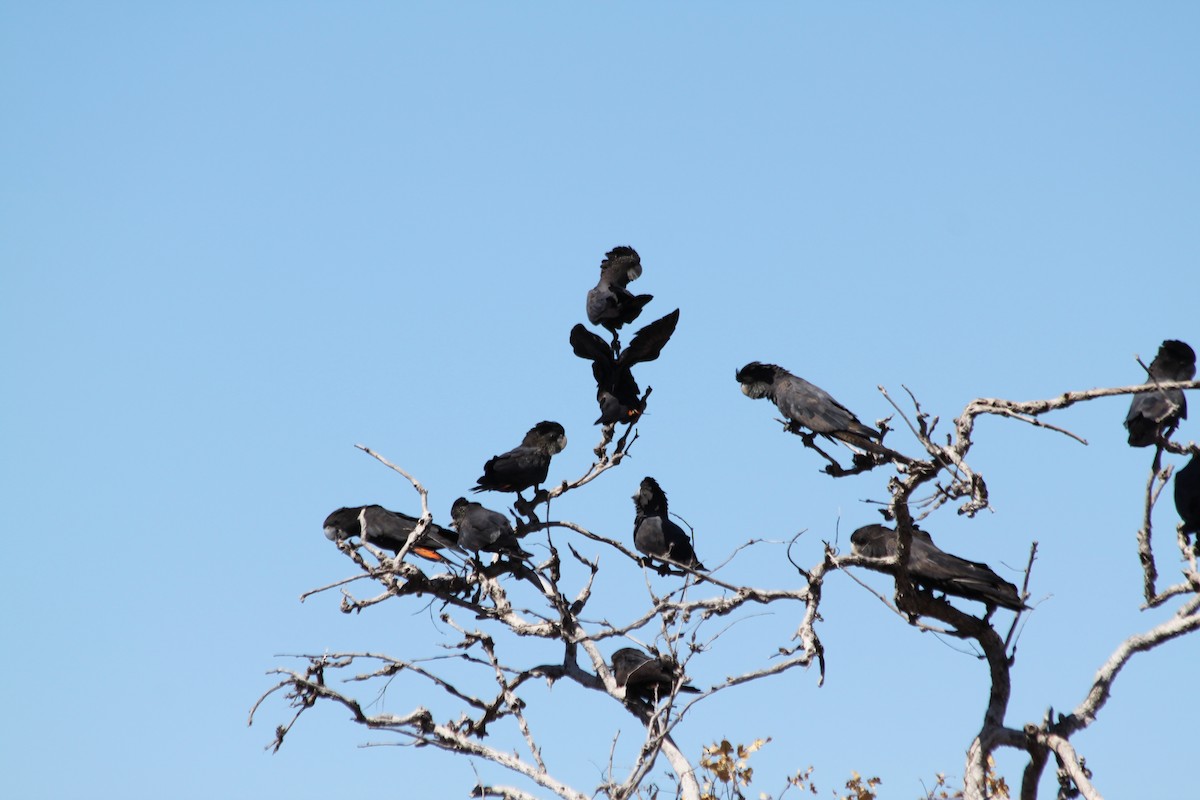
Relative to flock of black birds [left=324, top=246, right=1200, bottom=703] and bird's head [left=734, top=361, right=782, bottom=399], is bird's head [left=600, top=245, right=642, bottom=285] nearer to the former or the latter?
flock of black birds [left=324, top=246, right=1200, bottom=703]

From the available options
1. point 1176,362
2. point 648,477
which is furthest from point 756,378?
point 1176,362

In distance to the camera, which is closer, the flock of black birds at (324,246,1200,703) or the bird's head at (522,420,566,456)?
the flock of black birds at (324,246,1200,703)

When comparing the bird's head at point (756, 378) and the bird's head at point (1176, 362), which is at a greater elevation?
the bird's head at point (756, 378)

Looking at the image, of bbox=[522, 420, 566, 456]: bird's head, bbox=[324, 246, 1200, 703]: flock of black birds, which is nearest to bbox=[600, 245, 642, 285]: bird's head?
bbox=[324, 246, 1200, 703]: flock of black birds

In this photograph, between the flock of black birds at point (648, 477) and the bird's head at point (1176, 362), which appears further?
the bird's head at point (1176, 362)

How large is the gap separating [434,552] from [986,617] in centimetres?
367

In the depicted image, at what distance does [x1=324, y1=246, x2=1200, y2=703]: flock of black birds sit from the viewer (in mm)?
7145

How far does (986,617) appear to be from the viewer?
7.05m

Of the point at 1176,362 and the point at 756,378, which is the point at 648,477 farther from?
the point at 1176,362

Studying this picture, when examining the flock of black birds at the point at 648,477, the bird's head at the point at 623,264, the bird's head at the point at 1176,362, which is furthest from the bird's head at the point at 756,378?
the bird's head at the point at 1176,362

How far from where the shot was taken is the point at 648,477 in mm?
10852

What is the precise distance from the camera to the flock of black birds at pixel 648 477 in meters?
7.14

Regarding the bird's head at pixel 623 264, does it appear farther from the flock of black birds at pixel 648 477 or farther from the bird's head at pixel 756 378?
the bird's head at pixel 756 378

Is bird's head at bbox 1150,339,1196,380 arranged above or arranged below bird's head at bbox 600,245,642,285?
below
